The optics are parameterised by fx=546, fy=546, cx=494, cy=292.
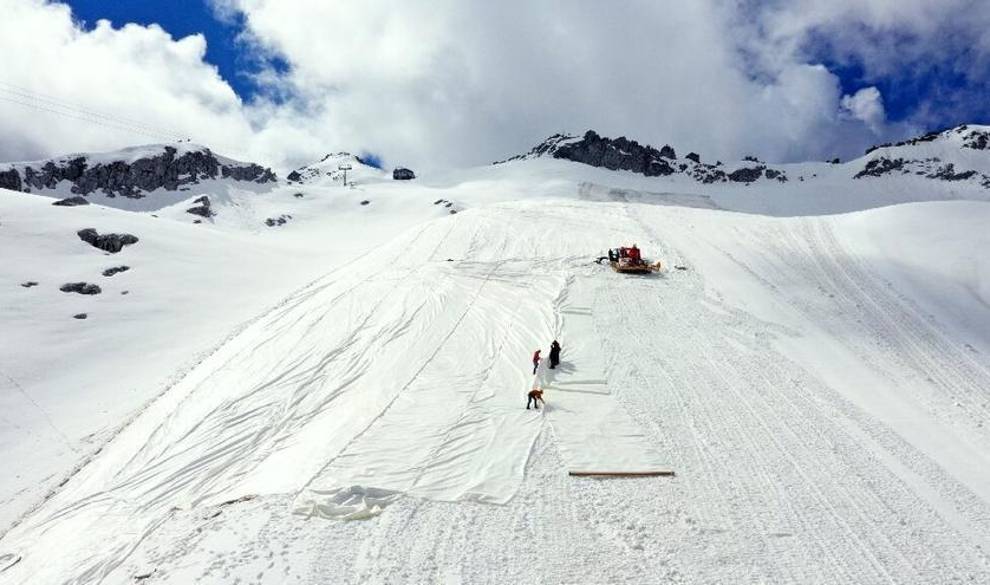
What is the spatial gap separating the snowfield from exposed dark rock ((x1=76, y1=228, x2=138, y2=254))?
99cm

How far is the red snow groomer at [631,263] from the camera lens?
32.0 meters

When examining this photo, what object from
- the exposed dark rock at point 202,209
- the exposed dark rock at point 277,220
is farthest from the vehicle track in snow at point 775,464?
the exposed dark rock at point 202,209

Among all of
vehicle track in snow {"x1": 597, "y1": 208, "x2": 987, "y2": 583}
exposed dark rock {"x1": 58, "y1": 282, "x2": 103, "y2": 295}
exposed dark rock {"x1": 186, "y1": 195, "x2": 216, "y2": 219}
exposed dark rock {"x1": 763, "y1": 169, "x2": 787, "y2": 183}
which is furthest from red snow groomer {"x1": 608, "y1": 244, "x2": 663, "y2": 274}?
exposed dark rock {"x1": 763, "y1": 169, "x2": 787, "y2": 183}

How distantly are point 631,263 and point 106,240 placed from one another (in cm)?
3854

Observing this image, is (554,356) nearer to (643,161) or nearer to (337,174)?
(643,161)

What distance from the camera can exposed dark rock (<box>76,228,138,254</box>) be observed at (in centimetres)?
4088

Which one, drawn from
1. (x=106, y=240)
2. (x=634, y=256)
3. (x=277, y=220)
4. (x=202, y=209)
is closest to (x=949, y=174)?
(x=634, y=256)

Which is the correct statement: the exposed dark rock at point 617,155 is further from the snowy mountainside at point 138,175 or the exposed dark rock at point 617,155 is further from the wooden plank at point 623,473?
the wooden plank at point 623,473

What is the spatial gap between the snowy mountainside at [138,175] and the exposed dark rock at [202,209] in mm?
15908

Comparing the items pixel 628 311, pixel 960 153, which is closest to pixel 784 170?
pixel 960 153

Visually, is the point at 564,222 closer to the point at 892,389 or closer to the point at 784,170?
the point at 892,389

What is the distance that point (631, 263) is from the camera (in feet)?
106

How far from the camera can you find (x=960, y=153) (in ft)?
461

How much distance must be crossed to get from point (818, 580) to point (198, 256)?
4494 centimetres
